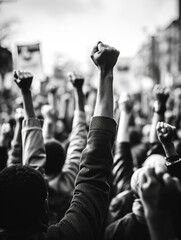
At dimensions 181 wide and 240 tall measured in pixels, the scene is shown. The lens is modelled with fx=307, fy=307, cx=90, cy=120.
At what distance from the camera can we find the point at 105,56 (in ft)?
5.11

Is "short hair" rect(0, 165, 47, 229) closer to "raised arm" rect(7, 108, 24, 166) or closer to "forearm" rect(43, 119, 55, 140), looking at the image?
"raised arm" rect(7, 108, 24, 166)

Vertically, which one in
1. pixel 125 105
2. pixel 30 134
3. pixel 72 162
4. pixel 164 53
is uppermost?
pixel 164 53

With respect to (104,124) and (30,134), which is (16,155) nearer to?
(30,134)

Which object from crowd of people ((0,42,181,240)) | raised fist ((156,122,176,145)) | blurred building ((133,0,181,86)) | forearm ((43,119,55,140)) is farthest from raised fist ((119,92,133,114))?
blurred building ((133,0,181,86))

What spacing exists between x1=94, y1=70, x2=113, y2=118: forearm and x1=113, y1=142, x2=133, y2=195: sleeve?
4.59 feet

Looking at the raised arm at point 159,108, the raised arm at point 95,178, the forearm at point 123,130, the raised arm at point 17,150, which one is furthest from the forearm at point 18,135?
the raised arm at point 95,178

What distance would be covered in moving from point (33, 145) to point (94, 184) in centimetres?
84

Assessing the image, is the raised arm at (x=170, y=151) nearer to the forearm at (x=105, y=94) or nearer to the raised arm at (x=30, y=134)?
the forearm at (x=105, y=94)

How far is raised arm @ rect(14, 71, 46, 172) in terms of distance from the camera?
2.21 meters

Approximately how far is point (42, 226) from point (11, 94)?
827 inches

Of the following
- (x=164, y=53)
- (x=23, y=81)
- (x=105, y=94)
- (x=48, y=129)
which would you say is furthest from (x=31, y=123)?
(x=164, y=53)

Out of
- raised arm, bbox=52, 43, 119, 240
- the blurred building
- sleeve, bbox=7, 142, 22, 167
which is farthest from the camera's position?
the blurred building

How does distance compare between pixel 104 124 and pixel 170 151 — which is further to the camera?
pixel 170 151

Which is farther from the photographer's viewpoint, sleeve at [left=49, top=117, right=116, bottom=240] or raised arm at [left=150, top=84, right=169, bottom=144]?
raised arm at [left=150, top=84, right=169, bottom=144]
